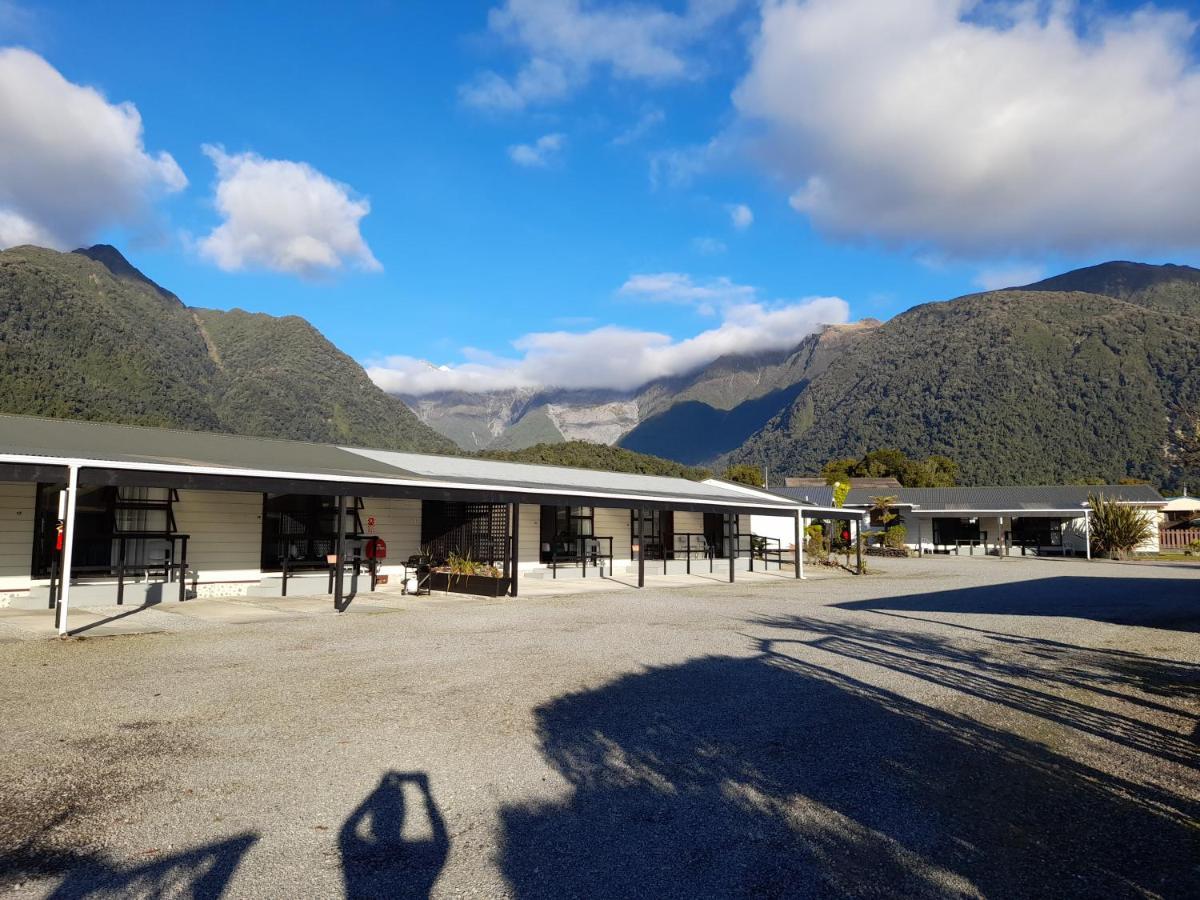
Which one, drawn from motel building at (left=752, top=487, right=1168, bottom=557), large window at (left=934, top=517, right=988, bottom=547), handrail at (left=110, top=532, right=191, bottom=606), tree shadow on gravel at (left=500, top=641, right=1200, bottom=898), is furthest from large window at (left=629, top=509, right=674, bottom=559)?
large window at (left=934, top=517, right=988, bottom=547)

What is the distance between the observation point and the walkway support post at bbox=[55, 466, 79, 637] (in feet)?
28.6

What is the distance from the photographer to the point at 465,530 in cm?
1728

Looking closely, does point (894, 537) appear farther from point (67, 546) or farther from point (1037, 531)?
point (67, 546)

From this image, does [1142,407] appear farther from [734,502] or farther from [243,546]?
[243,546]

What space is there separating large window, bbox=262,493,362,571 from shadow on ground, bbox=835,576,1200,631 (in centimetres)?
965

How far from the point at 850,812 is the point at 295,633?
7393mm

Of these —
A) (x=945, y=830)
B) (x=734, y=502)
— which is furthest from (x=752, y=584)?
(x=945, y=830)

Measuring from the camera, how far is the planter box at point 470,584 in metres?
A: 14.4

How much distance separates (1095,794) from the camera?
4.21 m

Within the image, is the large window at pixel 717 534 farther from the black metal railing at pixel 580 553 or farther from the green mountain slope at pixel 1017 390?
the green mountain slope at pixel 1017 390

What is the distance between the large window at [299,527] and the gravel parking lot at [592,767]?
574 cm

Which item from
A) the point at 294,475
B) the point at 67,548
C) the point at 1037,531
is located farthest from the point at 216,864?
the point at 1037,531

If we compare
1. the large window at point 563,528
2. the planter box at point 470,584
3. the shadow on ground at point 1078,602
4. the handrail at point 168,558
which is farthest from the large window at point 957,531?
the handrail at point 168,558

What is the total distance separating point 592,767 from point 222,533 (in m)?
11.7
